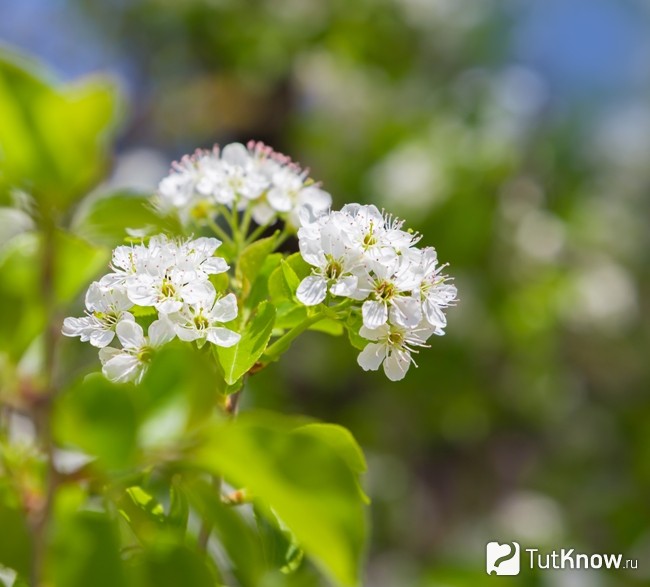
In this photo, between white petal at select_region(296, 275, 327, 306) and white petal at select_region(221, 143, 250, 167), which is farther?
white petal at select_region(221, 143, 250, 167)

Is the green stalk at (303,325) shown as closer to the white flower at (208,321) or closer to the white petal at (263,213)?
the white flower at (208,321)

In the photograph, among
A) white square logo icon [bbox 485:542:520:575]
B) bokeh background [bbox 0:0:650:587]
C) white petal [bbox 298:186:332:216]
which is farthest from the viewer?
bokeh background [bbox 0:0:650:587]

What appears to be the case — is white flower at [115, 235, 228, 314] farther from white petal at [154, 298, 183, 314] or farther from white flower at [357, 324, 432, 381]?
white flower at [357, 324, 432, 381]

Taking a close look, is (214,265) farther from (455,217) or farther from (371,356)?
(455,217)

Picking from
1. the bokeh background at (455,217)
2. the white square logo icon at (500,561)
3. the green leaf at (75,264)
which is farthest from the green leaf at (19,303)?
the bokeh background at (455,217)

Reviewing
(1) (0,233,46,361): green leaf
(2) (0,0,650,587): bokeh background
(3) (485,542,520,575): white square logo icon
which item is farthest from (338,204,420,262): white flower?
(2) (0,0,650,587): bokeh background

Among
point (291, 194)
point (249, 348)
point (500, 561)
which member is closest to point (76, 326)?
point (249, 348)

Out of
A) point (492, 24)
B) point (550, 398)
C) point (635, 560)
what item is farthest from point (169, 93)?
point (635, 560)

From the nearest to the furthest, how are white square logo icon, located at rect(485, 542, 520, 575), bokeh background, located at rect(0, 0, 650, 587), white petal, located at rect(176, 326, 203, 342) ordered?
white petal, located at rect(176, 326, 203, 342), white square logo icon, located at rect(485, 542, 520, 575), bokeh background, located at rect(0, 0, 650, 587)
